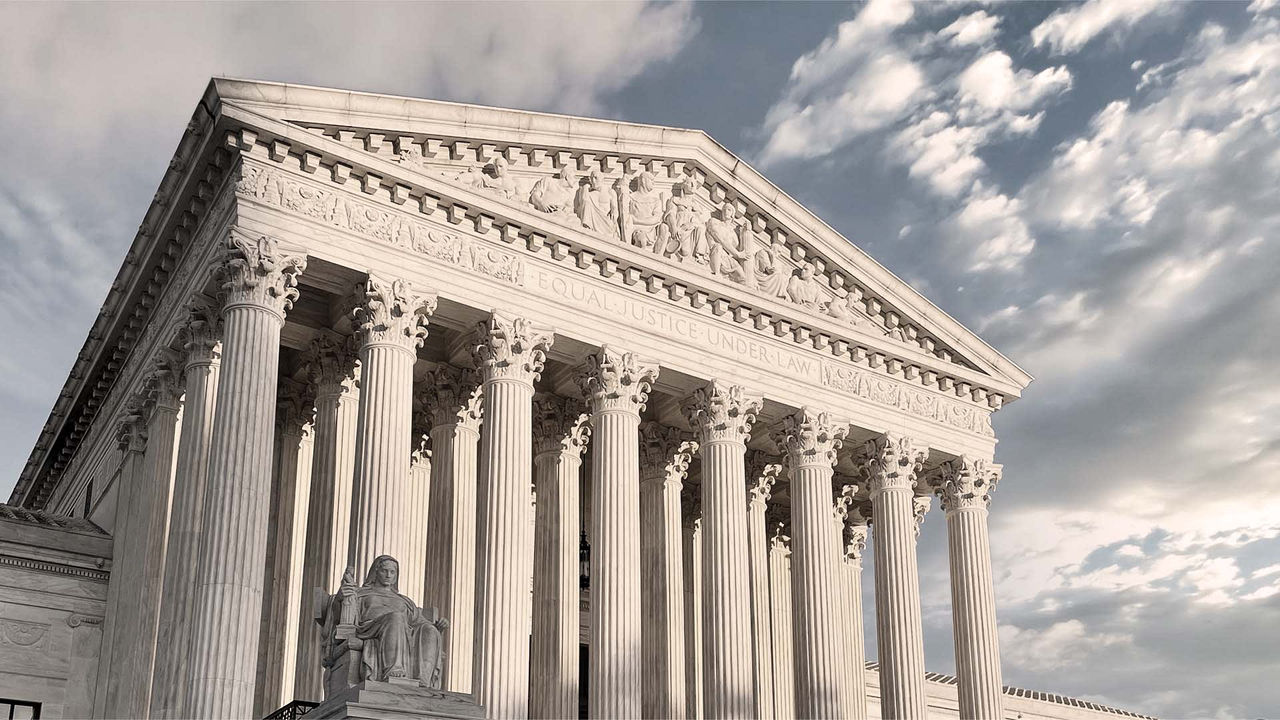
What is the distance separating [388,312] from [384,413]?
2268mm

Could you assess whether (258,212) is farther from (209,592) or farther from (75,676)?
(75,676)

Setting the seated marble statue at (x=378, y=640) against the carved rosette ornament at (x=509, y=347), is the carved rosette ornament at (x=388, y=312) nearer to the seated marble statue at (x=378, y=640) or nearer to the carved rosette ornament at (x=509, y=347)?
the carved rosette ornament at (x=509, y=347)

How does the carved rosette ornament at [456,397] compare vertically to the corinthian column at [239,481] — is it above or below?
above

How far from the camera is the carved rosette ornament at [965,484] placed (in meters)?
38.3

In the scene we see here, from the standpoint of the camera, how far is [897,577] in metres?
35.9

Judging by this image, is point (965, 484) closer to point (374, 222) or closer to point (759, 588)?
point (759, 588)

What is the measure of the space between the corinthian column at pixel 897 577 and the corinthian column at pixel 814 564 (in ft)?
5.61

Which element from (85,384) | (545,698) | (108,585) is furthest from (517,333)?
(85,384)

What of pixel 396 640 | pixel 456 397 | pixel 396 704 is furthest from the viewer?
pixel 456 397

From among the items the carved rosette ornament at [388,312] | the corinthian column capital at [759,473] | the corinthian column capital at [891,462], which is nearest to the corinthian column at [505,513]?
the carved rosette ornament at [388,312]

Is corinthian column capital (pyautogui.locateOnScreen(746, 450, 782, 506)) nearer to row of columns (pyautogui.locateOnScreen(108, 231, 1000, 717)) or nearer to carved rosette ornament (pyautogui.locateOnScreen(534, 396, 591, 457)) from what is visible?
row of columns (pyautogui.locateOnScreen(108, 231, 1000, 717))

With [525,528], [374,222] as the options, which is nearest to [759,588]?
[525,528]

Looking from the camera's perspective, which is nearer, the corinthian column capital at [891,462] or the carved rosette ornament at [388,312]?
the carved rosette ornament at [388,312]

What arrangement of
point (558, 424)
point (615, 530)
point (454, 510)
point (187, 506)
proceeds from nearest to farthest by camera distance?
point (187, 506), point (615, 530), point (454, 510), point (558, 424)
